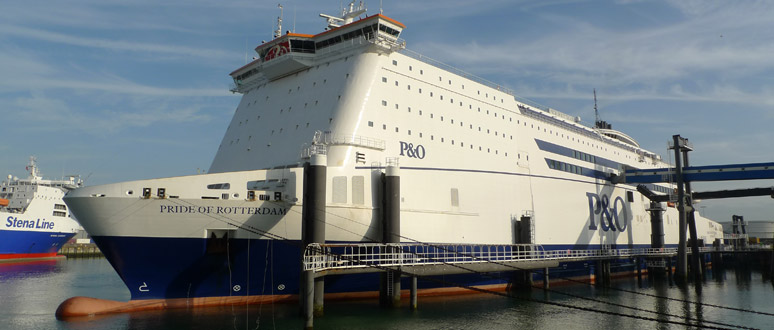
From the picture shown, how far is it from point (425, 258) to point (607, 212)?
19.3 metres

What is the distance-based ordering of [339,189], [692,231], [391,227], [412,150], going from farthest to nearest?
[692,231] < [412,150] < [391,227] < [339,189]

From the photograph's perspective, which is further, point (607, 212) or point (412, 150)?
point (607, 212)

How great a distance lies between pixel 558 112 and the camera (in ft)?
107

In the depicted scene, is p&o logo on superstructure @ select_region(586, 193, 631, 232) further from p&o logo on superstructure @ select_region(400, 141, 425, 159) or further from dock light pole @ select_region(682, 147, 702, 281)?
p&o logo on superstructure @ select_region(400, 141, 425, 159)

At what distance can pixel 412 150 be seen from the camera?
68.9 ft

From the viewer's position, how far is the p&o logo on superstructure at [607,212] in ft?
103

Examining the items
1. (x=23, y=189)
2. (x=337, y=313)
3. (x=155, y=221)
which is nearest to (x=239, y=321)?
(x=337, y=313)

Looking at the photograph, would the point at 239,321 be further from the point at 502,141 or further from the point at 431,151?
the point at 502,141

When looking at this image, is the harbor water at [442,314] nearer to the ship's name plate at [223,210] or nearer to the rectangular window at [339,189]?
the ship's name plate at [223,210]

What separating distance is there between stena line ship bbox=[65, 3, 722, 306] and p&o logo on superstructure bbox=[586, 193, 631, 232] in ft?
1.07

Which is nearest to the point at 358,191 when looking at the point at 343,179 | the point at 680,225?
the point at 343,179

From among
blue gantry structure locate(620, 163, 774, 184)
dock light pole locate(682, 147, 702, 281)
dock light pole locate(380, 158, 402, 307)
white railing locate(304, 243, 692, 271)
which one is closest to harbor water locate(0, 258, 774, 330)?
dock light pole locate(380, 158, 402, 307)

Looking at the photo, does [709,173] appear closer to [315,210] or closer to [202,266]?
[315,210]

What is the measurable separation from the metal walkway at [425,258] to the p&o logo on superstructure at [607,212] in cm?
530
